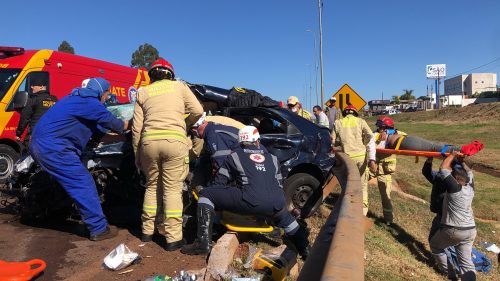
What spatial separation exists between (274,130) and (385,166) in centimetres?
249

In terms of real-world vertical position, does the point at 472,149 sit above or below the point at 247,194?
above

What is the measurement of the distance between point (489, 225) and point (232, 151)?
632 cm

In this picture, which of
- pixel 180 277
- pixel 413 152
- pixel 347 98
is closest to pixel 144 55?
pixel 347 98

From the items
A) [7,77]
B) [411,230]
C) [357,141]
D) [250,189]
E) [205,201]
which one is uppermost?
[7,77]

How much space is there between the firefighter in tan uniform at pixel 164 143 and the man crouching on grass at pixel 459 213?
3557mm

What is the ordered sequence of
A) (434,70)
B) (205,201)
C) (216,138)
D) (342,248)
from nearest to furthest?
(342,248) → (205,201) → (216,138) → (434,70)

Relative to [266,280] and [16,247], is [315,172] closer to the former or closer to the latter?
[266,280]

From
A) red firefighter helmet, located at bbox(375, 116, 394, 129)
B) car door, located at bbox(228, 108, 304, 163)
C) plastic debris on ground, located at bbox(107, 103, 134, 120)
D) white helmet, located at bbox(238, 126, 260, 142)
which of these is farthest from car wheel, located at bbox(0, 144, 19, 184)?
red firefighter helmet, located at bbox(375, 116, 394, 129)

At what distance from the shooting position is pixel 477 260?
22.1ft

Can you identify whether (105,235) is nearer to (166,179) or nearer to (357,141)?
(166,179)

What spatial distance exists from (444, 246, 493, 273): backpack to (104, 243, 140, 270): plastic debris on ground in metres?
4.57

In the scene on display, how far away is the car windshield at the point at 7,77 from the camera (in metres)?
8.94

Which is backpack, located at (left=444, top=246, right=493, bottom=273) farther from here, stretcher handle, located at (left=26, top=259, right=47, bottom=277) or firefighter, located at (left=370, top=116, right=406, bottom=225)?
stretcher handle, located at (left=26, top=259, right=47, bottom=277)

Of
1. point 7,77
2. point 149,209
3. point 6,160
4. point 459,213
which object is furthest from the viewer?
point 7,77
